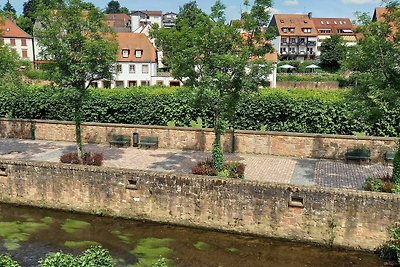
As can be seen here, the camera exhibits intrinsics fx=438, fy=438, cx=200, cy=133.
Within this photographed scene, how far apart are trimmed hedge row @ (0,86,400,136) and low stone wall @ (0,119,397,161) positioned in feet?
4.54

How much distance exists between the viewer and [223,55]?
51.9 ft

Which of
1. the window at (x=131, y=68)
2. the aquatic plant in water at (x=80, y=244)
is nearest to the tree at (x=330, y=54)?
the window at (x=131, y=68)

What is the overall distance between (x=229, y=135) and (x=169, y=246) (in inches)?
378

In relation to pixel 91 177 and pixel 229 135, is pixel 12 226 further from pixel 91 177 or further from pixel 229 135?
pixel 229 135

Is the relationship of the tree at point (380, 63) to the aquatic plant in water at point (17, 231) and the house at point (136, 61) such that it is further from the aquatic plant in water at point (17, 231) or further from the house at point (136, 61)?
the house at point (136, 61)

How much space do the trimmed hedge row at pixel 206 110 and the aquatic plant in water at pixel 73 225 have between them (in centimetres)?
608

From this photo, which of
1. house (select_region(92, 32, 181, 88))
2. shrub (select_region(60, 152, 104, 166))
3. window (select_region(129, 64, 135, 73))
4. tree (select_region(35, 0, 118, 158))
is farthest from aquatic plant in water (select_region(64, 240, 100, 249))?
window (select_region(129, 64, 135, 73))

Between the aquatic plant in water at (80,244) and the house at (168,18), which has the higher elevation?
the house at (168,18)

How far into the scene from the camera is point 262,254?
13.8 meters

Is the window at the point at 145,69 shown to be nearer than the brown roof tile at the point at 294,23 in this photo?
Yes

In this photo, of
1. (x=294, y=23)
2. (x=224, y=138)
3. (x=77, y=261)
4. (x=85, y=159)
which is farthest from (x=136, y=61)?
(x=77, y=261)

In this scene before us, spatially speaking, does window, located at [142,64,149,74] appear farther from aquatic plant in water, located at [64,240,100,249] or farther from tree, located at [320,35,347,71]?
aquatic plant in water, located at [64,240,100,249]

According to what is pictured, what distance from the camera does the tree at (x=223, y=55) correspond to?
1619cm

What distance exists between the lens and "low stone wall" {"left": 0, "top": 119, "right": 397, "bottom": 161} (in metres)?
21.3
